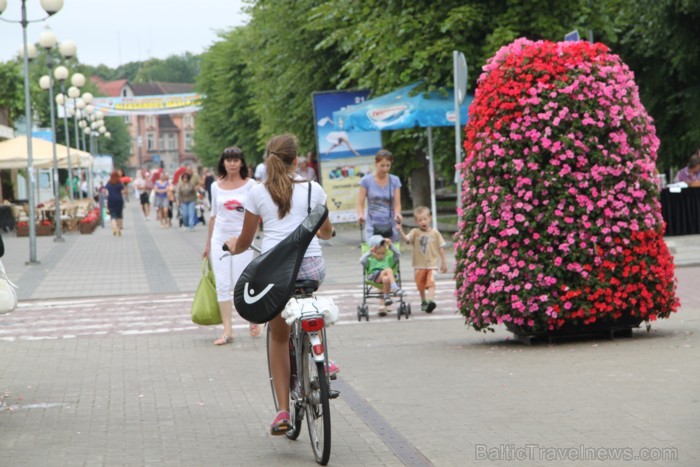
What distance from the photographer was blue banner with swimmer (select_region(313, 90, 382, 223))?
85.6ft

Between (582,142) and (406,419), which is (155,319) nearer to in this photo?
(582,142)

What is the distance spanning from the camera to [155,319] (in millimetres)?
14414

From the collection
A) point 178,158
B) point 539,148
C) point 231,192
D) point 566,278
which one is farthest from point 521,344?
point 178,158

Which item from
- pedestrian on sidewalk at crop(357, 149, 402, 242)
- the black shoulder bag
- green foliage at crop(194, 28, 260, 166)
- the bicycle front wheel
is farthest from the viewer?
green foliage at crop(194, 28, 260, 166)

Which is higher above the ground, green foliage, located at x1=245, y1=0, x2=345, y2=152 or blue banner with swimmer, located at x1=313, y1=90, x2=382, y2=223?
green foliage, located at x1=245, y1=0, x2=345, y2=152

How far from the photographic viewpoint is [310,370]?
22.2ft

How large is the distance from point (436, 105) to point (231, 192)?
12.1 metres

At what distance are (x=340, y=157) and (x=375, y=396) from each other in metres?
17.9

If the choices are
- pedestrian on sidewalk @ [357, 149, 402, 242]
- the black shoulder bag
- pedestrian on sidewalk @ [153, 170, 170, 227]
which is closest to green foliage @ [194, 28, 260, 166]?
pedestrian on sidewalk @ [153, 170, 170, 227]

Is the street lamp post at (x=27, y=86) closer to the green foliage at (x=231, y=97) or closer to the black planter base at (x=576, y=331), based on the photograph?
the black planter base at (x=576, y=331)

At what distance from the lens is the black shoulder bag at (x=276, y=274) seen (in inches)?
262

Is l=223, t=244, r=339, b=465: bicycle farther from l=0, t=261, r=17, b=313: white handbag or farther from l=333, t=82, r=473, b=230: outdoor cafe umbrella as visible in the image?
l=333, t=82, r=473, b=230: outdoor cafe umbrella

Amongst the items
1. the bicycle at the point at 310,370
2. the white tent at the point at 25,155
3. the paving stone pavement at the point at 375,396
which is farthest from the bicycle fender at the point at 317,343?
the white tent at the point at 25,155

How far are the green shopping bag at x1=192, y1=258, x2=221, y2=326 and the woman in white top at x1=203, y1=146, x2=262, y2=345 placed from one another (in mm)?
73
